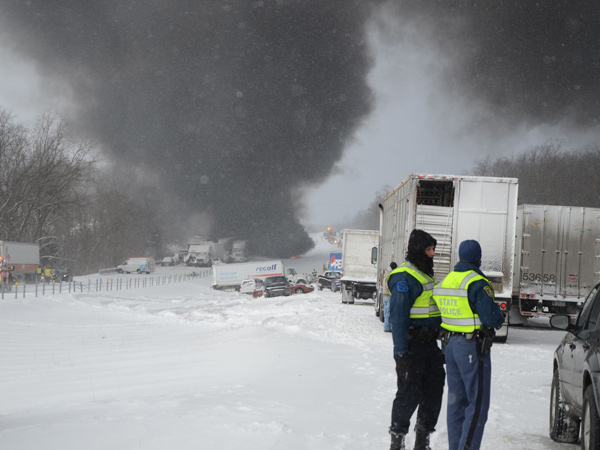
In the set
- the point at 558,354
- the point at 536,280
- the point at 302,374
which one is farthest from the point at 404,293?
the point at 536,280

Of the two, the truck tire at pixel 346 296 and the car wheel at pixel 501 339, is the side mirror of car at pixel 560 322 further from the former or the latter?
the truck tire at pixel 346 296

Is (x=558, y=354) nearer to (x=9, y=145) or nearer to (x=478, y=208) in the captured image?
(x=478, y=208)

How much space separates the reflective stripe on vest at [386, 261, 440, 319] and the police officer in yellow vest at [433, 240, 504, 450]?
2.1 inches

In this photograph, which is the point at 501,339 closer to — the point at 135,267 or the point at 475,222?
the point at 475,222

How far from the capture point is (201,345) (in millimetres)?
15109

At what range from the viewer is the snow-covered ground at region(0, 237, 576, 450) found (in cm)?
595

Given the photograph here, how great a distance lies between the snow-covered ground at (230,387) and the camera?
5945mm

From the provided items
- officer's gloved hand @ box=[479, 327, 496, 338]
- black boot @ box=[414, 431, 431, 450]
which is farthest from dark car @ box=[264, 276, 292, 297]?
officer's gloved hand @ box=[479, 327, 496, 338]

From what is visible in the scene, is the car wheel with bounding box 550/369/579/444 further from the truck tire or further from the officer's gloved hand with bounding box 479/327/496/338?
the truck tire

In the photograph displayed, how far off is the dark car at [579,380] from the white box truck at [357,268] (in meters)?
22.1

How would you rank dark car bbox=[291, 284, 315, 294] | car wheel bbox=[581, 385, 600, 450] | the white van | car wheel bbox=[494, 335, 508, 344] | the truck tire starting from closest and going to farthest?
1. car wheel bbox=[581, 385, 600, 450]
2. car wheel bbox=[494, 335, 508, 344]
3. the truck tire
4. dark car bbox=[291, 284, 315, 294]
5. the white van

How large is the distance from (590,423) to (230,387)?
4.83m

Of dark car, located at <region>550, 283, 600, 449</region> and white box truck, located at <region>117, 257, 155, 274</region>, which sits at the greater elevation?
dark car, located at <region>550, 283, 600, 449</region>

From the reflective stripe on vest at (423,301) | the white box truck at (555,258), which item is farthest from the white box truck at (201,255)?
the reflective stripe on vest at (423,301)
